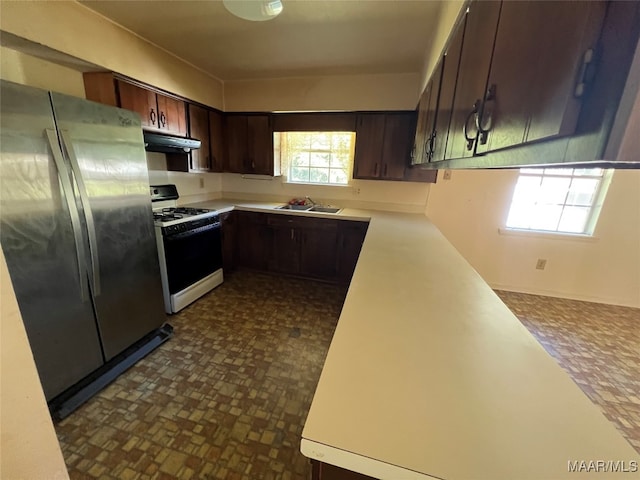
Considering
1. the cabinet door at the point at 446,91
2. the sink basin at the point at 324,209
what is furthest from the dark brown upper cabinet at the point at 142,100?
the cabinet door at the point at 446,91

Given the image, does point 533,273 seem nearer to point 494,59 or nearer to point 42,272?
point 494,59

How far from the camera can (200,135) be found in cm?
306

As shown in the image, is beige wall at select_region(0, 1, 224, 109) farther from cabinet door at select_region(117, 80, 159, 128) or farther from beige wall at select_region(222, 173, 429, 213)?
beige wall at select_region(222, 173, 429, 213)

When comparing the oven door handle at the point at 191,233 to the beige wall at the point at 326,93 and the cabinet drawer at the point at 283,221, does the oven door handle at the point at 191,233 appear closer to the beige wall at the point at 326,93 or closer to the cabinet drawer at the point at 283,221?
the cabinet drawer at the point at 283,221

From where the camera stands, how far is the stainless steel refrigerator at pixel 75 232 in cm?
133

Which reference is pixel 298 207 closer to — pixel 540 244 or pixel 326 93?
pixel 326 93

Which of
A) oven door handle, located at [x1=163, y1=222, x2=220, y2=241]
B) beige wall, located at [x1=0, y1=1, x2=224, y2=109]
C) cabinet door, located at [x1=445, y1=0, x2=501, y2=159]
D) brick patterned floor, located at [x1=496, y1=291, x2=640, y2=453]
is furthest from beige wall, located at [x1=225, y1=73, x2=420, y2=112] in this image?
brick patterned floor, located at [x1=496, y1=291, x2=640, y2=453]

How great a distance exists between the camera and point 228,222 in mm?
3307

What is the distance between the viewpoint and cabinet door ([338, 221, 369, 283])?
3062 millimetres

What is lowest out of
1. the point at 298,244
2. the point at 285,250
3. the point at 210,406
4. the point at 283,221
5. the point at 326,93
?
the point at 210,406

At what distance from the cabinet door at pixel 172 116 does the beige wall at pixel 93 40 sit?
0.13m

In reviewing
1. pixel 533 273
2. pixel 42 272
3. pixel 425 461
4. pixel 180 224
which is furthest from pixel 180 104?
pixel 533 273

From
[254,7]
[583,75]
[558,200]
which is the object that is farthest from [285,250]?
[558,200]

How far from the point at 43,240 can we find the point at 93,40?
1576 mm
